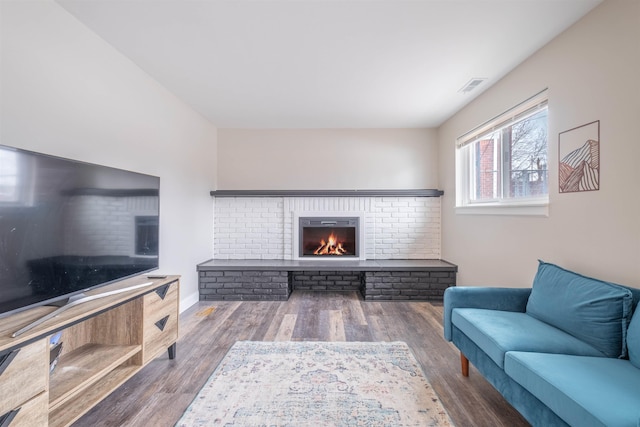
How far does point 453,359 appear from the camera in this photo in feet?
7.23

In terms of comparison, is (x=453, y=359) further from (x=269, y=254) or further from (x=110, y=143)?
(x=110, y=143)

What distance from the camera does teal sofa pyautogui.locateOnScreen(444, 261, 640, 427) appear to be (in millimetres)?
1076

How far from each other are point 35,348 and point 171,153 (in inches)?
90.8

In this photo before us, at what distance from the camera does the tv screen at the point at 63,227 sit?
1.23 m

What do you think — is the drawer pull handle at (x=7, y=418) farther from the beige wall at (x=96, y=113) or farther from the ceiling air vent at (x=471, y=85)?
the ceiling air vent at (x=471, y=85)

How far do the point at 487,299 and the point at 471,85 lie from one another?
6.92 feet

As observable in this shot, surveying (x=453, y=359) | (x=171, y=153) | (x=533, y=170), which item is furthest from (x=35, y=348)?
(x=533, y=170)

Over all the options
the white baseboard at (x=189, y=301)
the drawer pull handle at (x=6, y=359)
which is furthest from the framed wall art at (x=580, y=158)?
the white baseboard at (x=189, y=301)

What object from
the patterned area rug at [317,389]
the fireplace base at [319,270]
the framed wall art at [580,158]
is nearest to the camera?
the patterned area rug at [317,389]

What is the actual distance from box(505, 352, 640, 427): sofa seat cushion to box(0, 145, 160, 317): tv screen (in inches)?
92.9

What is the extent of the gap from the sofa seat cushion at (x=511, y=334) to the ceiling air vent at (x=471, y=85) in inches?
84.4

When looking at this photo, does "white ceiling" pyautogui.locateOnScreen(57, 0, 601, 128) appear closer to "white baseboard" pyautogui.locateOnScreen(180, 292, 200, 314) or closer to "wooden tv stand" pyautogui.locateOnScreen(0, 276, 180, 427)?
"wooden tv stand" pyautogui.locateOnScreen(0, 276, 180, 427)

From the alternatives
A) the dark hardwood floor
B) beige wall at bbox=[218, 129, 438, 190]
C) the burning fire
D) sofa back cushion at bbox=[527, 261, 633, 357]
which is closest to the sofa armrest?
sofa back cushion at bbox=[527, 261, 633, 357]

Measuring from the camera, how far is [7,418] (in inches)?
40.8
